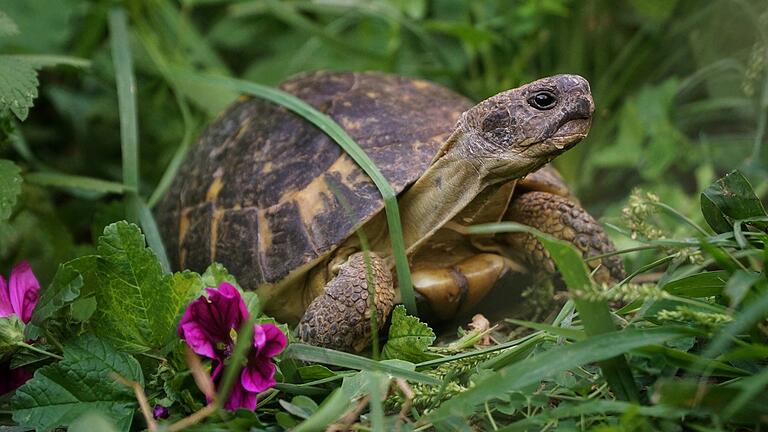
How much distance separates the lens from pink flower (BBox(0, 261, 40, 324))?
1968 mm

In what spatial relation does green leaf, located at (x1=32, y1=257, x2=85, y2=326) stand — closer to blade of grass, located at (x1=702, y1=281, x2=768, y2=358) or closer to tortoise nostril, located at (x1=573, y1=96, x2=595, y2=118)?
tortoise nostril, located at (x1=573, y1=96, x2=595, y2=118)

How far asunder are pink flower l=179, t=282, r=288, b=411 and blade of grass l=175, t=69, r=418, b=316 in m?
0.44

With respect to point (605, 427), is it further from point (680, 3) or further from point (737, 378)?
point (680, 3)

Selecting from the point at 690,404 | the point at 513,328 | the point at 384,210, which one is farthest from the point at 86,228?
the point at 690,404

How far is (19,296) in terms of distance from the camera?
6.53 feet

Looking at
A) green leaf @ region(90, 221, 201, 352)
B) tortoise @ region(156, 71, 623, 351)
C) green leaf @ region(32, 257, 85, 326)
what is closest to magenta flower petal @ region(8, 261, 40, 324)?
green leaf @ region(32, 257, 85, 326)

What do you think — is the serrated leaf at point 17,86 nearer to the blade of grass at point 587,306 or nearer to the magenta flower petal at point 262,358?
the magenta flower petal at point 262,358

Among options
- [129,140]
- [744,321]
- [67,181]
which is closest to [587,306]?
[744,321]

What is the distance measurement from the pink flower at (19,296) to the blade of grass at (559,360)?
106 centimetres

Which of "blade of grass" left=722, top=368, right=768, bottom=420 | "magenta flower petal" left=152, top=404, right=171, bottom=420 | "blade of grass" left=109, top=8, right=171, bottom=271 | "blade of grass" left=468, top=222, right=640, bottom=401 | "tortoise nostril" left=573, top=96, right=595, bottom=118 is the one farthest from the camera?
"blade of grass" left=109, top=8, right=171, bottom=271

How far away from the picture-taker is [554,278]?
245 cm

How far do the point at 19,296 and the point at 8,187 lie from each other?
0.33 metres

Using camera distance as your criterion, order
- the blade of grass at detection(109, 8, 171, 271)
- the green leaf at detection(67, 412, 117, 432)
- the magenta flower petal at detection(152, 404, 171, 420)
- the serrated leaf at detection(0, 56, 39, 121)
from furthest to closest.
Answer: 1. the blade of grass at detection(109, 8, 171, 271)
2. the serrated leaf at detection(0, 56, 39, 121)
3. the magenta flower petal at detection(152, 404, 171, 420)
4. the green leaf at detection(67, 412, 117, 432)

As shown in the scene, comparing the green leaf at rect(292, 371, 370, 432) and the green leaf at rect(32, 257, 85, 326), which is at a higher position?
the green leaf at rect(32, 257, 85, 326)
